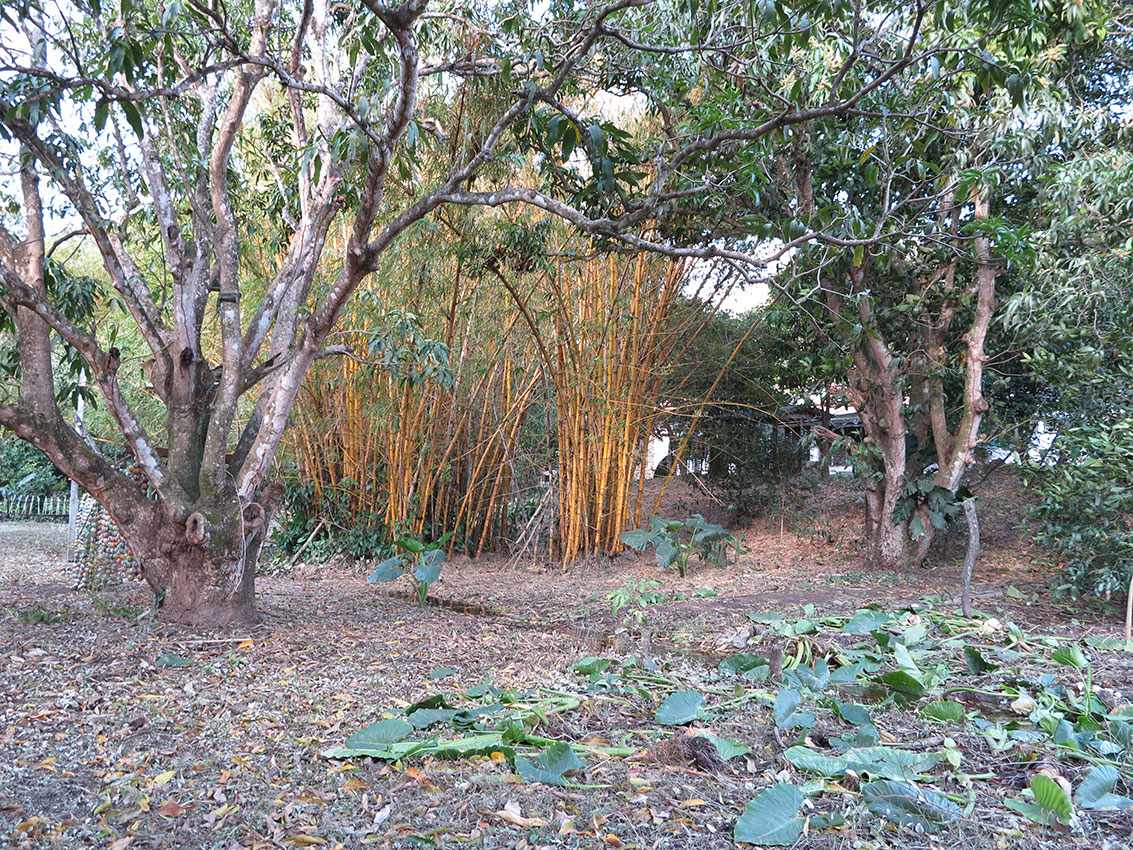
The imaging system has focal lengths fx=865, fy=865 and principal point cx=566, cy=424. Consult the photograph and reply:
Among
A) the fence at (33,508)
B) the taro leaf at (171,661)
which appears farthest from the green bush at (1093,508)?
the fence at (33,508)

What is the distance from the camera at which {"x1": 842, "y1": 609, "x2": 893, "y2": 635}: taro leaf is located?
339 cm

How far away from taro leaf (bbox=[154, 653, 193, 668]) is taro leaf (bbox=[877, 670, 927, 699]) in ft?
7.51

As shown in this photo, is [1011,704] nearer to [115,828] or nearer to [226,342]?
[115,828]

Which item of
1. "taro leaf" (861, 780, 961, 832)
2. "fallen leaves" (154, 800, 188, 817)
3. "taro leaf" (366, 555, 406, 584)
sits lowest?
"fallen leaves" (154, 800, 188, 817)

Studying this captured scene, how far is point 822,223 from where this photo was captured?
4297 mm

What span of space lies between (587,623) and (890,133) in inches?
119

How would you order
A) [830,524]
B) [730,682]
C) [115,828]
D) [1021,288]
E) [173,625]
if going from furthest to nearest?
[830,524]
[1021,288]
[173,625]
[730,682]
[115,828]

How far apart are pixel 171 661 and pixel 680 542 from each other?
370 centimetres

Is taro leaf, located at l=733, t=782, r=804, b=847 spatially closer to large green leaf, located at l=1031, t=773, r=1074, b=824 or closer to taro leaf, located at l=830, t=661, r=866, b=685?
large green leaf, located at l=1031, t=773, r=1074, b=824

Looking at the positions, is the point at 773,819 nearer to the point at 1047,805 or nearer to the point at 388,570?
the point at 1047,805

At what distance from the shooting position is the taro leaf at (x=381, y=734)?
2.04 m

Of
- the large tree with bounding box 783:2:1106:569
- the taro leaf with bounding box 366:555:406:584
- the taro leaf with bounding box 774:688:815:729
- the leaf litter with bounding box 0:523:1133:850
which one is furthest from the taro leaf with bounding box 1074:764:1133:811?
the taro leaf with bounding box 366:555:406:584

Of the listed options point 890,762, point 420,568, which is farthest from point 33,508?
point 890,762

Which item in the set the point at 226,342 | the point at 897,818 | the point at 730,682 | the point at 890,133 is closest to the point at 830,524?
the point at 890,133
